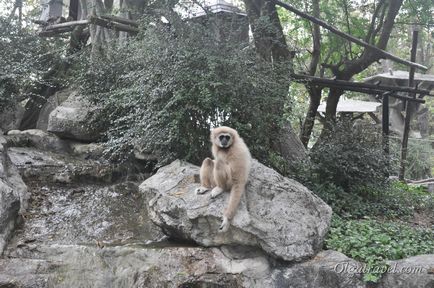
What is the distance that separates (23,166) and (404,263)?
7.79m

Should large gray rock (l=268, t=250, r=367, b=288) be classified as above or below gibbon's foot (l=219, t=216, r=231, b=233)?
below

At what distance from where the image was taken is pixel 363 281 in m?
5.07

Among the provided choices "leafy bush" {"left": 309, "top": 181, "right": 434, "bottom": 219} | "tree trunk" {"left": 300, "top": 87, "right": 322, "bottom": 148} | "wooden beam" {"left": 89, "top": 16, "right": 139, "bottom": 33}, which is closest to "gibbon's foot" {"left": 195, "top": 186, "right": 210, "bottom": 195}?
"leafy bush" {"left": 309, "top": 181, "right": 434, "bottom": 219}

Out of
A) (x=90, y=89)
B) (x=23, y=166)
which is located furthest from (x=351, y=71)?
(x=23, y=166)

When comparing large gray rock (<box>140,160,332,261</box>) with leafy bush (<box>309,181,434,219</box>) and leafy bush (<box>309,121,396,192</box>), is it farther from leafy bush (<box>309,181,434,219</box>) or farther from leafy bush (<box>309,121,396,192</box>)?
leafy bush (<box>309,121,396,192</box>)

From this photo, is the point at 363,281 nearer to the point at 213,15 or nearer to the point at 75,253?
the point at 75,253

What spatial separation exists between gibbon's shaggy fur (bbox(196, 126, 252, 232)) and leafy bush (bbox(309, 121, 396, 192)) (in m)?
3.76

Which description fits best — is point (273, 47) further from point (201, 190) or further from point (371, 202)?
point (201, 190)

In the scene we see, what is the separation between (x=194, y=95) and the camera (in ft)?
23.8

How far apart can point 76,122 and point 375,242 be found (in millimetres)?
8114

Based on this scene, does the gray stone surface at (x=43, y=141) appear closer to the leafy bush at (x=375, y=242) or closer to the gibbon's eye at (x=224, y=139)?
the gibbon's eye at (x=224, y=139)

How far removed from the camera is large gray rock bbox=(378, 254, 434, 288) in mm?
4828

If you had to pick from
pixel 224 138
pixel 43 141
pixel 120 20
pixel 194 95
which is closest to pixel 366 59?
pixel 194 95

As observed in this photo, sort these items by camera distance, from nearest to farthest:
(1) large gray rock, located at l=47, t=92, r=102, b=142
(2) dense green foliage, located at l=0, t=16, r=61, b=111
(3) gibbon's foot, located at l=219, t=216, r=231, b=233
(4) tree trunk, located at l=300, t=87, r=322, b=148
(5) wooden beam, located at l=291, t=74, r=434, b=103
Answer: (3) gibbon's foot, located at l=219, t=216, r=231, b=233, (2) dense green foliage, located at l=0, t=16, r=61, b=111, (5) wooden beam, located at l=291, t=74, r=434, b=103, (1) large gray rock, located at l=47, t=92, r=102, b=142, (4) tree trunk, located at l=300, t=87, r=322, b=148
